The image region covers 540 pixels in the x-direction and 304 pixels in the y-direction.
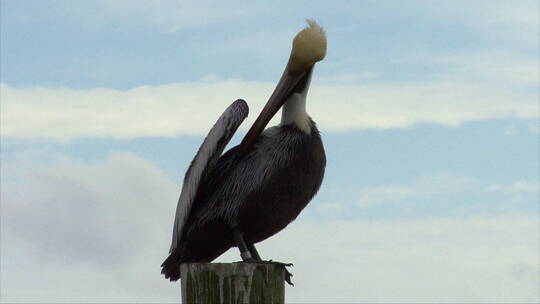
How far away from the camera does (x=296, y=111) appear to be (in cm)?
702

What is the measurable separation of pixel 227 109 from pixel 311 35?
2.93ft

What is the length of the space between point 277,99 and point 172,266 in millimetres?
1515

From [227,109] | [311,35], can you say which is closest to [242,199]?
[227,109]

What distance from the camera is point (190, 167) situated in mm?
6898

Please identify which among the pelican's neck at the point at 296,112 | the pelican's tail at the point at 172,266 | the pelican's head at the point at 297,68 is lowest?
the pelican's tail at the point at 172,266

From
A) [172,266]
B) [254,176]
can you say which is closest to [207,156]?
[254,176]

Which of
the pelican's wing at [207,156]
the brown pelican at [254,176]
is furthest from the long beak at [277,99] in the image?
the pelican's wing at [207,156]

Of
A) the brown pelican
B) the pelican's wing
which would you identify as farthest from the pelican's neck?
the pelican's wing

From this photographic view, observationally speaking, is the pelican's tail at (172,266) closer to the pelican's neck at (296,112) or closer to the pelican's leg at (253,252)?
the pelican's leg at (253,252)

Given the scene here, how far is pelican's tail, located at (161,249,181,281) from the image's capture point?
6.84 m

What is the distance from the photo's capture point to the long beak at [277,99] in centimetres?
687

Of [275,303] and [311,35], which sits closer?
[275,303]

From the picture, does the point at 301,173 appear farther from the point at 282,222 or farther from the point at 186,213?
the point at 186,213

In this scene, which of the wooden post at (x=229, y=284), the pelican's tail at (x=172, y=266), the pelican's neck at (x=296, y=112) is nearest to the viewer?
the wooden post at (x=229, y=284)
